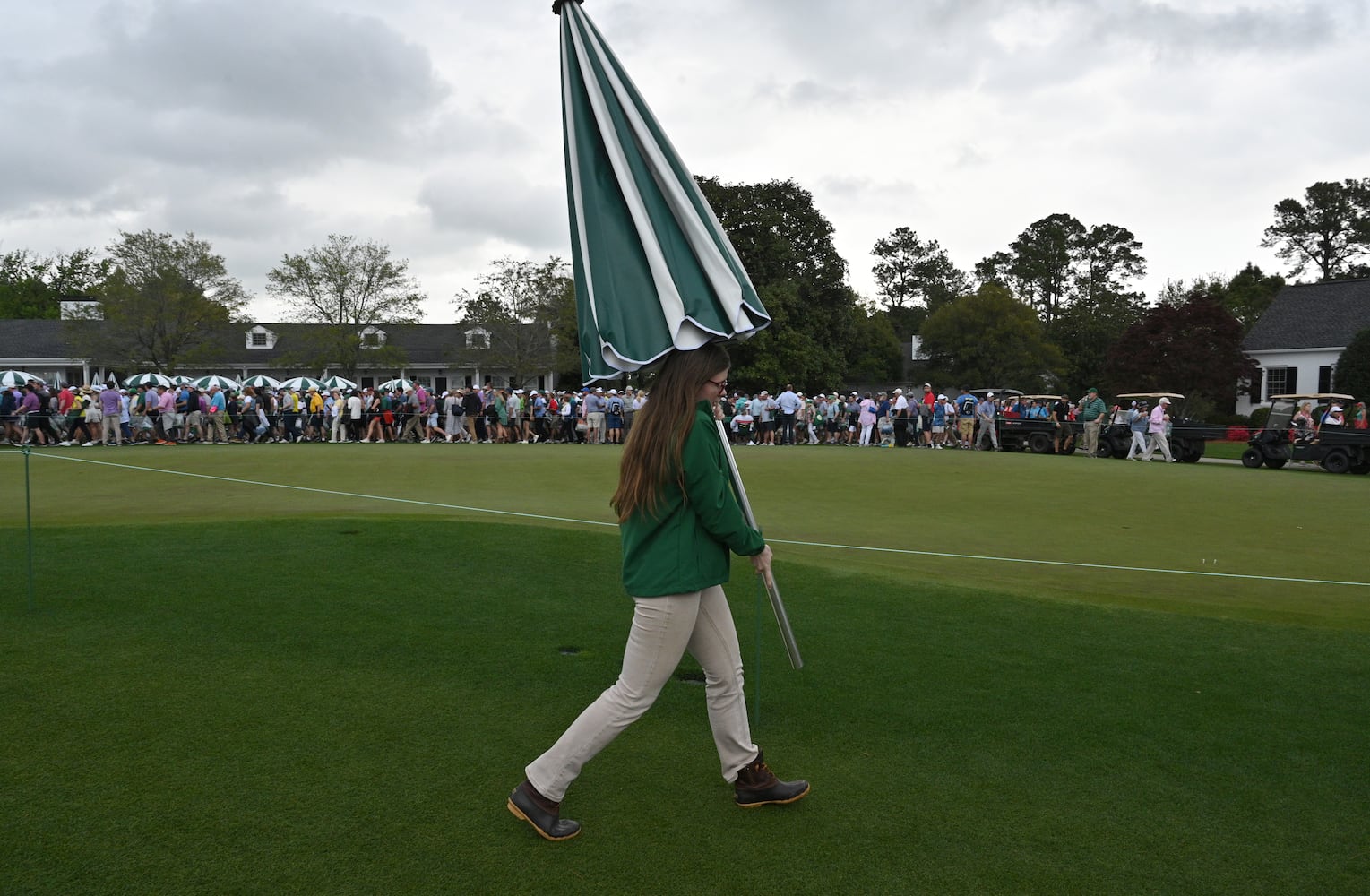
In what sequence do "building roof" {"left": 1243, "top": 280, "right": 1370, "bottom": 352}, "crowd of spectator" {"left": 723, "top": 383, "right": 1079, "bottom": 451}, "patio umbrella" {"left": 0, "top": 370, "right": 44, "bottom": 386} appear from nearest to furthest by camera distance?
1. "crowd of spectator" {"left": 723, "top": 383, "right": 1079, "bottom": 451}
2. "patio umbrella" {"left": 0, "top": 370, "right": 44, "bottom": 386}
3. "building roof" {"left": 1243, "top": 280, "right": 1370, "bottom": 352}

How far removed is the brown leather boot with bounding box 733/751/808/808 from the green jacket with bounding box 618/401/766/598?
0.89m

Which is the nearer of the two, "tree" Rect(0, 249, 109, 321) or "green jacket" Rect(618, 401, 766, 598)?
"green jacket" Rect(618, 401, 766, 598)

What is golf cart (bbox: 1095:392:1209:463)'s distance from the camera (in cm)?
2689

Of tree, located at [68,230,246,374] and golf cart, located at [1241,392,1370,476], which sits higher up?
tree, located at [68,230,246,374]

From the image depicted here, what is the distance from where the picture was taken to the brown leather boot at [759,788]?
408 cm

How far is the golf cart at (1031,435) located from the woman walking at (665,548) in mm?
28139

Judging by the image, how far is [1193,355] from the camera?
155ft

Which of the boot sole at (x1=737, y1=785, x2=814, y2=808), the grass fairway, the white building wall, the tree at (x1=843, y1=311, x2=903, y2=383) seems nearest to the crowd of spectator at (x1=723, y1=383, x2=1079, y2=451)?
the grass fairway

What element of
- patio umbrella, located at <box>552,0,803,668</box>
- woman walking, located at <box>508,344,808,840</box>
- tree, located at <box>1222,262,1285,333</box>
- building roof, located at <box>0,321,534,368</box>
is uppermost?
tree, located at <box>1222,262,1285,333</box>

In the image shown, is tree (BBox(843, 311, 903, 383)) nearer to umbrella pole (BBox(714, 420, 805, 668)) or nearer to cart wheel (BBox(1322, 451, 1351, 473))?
cart wheel (BBox(1322, 451, 1351, 473))

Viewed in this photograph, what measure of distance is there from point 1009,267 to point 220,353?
69347 millimetres

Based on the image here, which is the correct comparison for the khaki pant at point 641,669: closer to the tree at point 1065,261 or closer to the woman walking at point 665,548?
the woman walking at point 665,548

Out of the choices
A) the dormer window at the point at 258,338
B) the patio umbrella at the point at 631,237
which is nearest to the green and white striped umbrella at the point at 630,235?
the patio umbrella at the point at 631,237

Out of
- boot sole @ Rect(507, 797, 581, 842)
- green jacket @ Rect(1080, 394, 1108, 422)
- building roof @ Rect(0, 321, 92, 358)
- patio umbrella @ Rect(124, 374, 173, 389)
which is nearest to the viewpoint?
boot sole @ Rect(507, 797, 581, 842)
